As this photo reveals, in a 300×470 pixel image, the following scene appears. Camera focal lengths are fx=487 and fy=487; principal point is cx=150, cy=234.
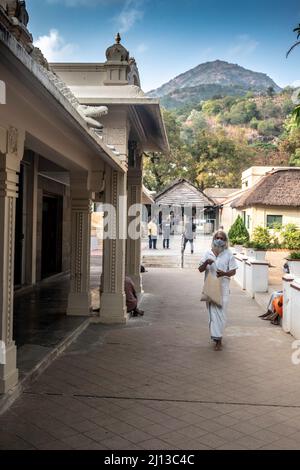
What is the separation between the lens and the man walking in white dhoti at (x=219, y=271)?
6.80m

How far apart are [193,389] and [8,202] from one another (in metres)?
2.68

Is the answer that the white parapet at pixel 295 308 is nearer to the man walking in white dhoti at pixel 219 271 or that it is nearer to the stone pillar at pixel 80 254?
the man walking in white dhoti at pixel 219 271

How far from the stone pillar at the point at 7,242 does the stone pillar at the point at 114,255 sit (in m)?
3.92

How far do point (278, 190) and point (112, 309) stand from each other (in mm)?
20079

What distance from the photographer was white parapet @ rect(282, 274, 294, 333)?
7.92 meters

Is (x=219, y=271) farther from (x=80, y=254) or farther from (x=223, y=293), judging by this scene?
(x=80, y=254)

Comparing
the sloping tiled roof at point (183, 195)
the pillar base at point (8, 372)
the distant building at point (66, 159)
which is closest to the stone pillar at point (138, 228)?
the distant building at point (66, 159)

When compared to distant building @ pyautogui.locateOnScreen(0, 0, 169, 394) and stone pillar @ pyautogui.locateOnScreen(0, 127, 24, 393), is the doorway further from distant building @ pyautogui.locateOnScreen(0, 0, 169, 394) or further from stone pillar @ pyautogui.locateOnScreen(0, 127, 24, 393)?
stone pillar @ pyautogui.locateOnScreen(0, 127, 24, 393)

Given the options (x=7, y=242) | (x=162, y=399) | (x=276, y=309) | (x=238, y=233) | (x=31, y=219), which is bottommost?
(x=162, y=399)

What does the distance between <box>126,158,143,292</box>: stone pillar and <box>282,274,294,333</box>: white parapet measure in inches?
170

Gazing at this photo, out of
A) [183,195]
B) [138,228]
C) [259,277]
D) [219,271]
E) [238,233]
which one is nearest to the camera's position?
[219,271]

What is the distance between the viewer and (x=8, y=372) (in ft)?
14.8

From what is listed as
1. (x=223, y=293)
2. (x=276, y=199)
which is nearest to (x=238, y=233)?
(x=276, y=199)

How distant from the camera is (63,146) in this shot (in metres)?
6.09
